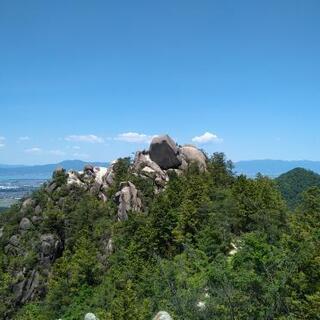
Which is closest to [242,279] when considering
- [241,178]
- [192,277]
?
[192,277]

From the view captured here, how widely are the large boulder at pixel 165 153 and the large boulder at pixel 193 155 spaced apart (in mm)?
3368

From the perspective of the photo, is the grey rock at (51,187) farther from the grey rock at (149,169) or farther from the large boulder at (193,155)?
the large boulder at (193,155)

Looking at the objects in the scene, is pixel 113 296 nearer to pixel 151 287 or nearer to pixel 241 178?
pixel 151 287

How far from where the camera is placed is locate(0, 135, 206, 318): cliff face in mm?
75188

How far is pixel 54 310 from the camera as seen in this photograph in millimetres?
60000

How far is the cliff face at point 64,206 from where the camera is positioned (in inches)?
2960

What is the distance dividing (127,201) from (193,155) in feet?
80.1

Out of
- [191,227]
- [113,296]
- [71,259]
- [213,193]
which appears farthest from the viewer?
[71,259]

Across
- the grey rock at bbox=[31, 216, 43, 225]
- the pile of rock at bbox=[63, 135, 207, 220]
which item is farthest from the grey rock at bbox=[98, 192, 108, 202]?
the grey rock at bbox=[31, 216, 43, 225]

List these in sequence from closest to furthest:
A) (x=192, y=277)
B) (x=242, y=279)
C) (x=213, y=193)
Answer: (x=242, y=279) → (x=192, y=277) → (x=213, y=193)

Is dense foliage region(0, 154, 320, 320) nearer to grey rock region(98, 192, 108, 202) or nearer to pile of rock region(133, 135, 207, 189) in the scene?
grey rock region(98, 192, 108, 202)

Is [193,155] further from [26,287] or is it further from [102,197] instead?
[26,287]

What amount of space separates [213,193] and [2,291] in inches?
1457

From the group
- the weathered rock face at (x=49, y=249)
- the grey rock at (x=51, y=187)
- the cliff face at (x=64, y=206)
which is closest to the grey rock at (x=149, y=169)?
the cliff face at (x=64, y=206)
